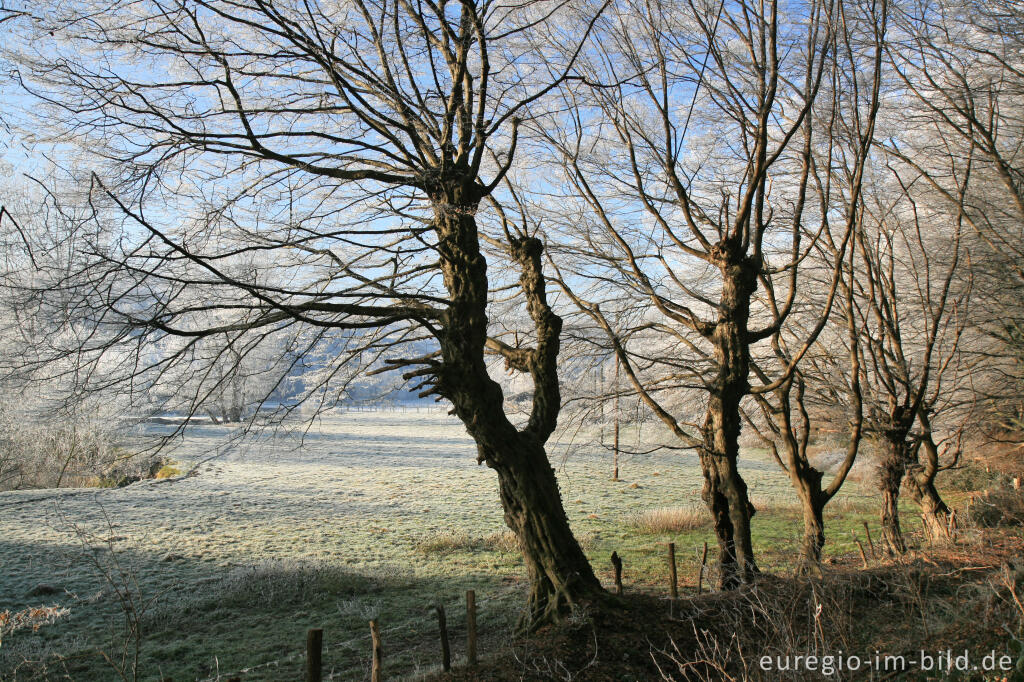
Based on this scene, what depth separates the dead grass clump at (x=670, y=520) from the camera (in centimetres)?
1570

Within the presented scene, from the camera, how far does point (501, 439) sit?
5.29 meters

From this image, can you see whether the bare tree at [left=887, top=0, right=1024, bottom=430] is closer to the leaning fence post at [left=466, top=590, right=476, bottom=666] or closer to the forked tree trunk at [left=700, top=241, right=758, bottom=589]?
the forked tree trunk at [left=700, top=241, right=758, bottom=589]

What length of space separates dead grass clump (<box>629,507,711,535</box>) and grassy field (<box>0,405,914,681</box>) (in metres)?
0.05

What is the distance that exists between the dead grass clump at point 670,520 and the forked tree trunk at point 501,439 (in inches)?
433

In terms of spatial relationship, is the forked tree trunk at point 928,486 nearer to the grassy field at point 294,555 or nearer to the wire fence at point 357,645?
the grassy field at point 294,555

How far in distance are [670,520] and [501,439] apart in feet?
39.5

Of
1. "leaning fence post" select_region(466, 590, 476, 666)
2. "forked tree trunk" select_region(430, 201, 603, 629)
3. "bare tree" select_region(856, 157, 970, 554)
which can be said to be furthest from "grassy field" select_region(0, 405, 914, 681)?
"bare tree" select_region(856, 157, 970, 554)

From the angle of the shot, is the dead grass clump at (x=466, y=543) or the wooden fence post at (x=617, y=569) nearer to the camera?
the wooden fence post at (x=617, y=569)

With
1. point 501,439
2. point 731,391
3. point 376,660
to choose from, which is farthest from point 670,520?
point 376,660

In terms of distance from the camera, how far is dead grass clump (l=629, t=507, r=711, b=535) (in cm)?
1570

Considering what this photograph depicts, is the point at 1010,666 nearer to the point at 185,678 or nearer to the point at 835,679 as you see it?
the point at 835,679

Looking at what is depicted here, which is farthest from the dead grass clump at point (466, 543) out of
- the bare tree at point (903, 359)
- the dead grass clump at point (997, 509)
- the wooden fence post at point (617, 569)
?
the dead grass clump at point (997, 509)

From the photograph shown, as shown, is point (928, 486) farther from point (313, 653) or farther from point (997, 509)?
point (313, 653)

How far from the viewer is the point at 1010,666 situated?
329 centimetres
